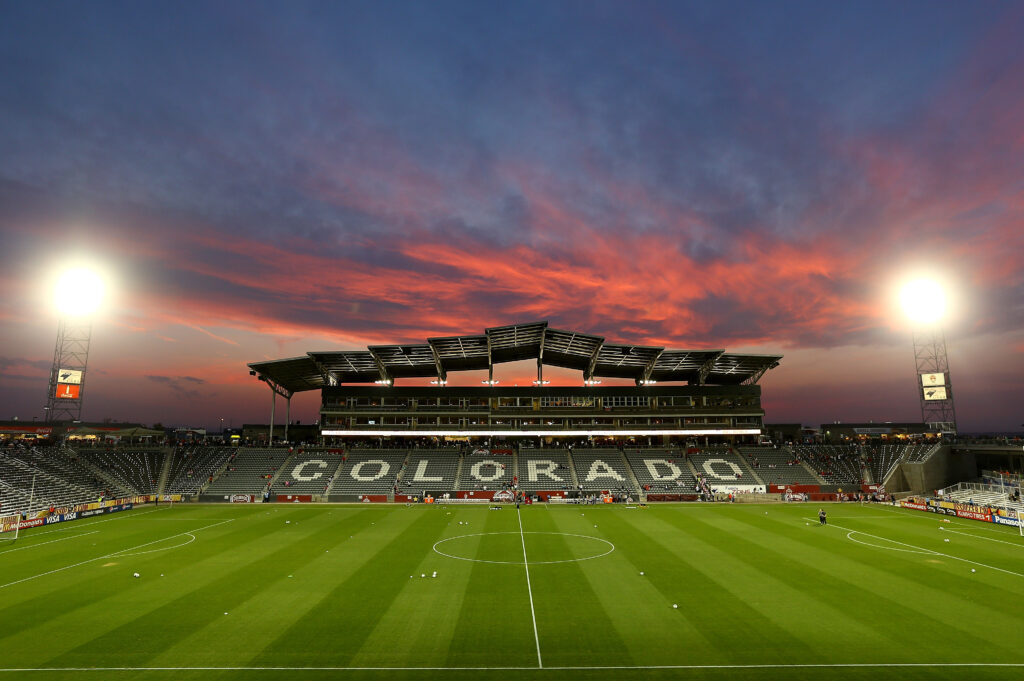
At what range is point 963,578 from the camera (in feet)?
92.9

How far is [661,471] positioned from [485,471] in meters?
23.3

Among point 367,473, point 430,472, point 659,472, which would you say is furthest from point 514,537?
point 659,472

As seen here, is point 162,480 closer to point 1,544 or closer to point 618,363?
point 1,544

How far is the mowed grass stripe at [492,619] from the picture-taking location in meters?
18.4

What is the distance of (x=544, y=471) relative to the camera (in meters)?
71.9

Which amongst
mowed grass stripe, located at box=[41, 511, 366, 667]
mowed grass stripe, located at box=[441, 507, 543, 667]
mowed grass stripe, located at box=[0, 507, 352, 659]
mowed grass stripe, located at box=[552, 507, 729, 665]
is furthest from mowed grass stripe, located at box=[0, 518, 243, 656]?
mowed grass stripe, located at box=[552, 507, 729, 665]

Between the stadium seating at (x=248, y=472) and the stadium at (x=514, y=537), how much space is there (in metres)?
0.41

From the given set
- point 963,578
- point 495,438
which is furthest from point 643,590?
point 495,438

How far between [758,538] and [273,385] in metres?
63.6

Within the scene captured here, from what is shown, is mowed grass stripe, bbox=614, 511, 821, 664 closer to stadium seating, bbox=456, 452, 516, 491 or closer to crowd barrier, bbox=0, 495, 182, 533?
stadium seating, bbox=456, 452, 516, 491

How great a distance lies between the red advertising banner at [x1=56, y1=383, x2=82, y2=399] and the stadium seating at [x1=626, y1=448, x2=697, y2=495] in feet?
232

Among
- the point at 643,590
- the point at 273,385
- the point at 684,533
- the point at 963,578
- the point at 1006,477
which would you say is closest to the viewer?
the point at 643,590

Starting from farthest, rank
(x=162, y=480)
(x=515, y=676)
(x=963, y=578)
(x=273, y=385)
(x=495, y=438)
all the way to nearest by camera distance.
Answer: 1. (x=495, y=438)
2. (x=273, y=385)
3. (x=162, y=480)
4. (x=963, y=578)
5. (x=515, y=676)

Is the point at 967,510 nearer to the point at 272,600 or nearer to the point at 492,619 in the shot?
the point at 492,619
